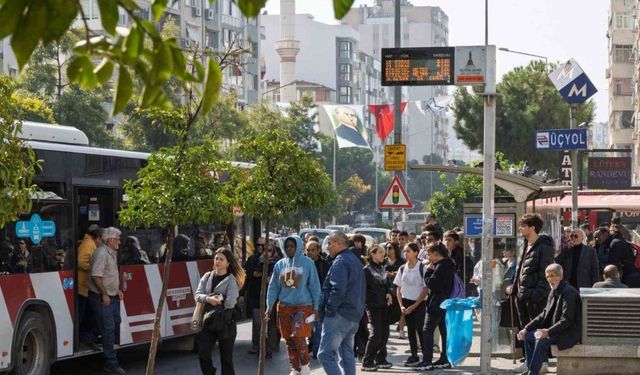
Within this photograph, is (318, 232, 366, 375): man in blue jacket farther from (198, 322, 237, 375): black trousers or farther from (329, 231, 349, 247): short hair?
(198, 322, 237, 375): black trousers

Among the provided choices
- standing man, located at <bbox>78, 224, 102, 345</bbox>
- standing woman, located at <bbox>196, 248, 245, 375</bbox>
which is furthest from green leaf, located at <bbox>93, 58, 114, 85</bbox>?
standing man, located at <bbox>78, 224, 102, 345</bbox>

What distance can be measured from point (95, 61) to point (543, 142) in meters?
14.5

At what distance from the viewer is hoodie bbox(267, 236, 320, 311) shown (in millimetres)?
13828

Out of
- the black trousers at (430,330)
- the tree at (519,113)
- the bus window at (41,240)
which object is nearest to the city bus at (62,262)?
the bus window at (41,240)

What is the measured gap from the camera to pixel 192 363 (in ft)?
58.7

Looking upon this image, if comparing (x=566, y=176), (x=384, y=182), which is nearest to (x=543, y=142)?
(x=566, y=176)

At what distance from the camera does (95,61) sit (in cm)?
365

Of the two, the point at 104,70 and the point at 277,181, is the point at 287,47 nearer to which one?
the point at 277,181

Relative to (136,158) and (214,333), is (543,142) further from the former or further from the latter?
(214,333)

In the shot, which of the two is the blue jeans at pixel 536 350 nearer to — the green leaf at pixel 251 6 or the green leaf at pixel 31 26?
the green leaf at pixel 251 6

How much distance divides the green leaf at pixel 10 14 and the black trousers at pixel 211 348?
9992 mm

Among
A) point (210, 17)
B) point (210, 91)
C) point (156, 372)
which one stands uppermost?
point (210, 17)

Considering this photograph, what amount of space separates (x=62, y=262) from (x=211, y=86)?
11814 millimetres

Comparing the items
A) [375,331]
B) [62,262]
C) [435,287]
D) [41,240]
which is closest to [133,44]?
[41,240]
